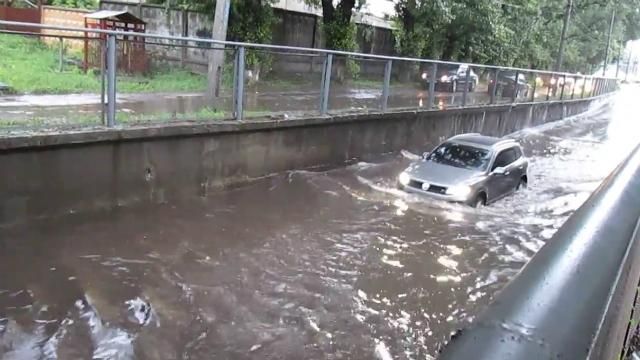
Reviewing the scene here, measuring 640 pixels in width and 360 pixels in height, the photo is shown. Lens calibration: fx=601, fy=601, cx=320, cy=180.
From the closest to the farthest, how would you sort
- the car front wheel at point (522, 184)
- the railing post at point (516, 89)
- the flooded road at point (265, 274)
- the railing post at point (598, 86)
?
the flooded road at point (265, 274)
the car front wheel at point (522, 184)
the railing post at point (516, 89)
the railing post at point (598, 86)

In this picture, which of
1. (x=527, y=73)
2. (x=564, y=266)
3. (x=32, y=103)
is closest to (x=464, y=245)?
(x=32, y=103)

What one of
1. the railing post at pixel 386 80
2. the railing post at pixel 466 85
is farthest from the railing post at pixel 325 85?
the railing post at pixel 466 85

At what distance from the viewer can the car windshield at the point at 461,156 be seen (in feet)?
40.3

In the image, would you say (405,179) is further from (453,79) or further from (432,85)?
(453,79)

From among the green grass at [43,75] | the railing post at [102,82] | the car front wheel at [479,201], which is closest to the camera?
the green grass at [43,75]

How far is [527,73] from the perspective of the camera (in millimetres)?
25219

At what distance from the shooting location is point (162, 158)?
32.9ft

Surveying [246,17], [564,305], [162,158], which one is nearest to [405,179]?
[162,158]

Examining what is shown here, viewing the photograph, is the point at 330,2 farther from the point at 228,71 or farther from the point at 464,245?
the point at 464,245

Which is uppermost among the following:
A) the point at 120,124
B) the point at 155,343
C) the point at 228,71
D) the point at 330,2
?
the point at 330,2

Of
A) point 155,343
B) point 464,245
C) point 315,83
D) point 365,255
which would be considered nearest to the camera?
point 155,343

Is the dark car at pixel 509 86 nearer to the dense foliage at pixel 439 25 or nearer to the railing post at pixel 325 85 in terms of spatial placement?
the dense foliage at pixel 439 25

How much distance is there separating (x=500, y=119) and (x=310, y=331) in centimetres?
1869

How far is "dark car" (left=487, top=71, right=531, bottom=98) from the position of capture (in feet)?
73.9
